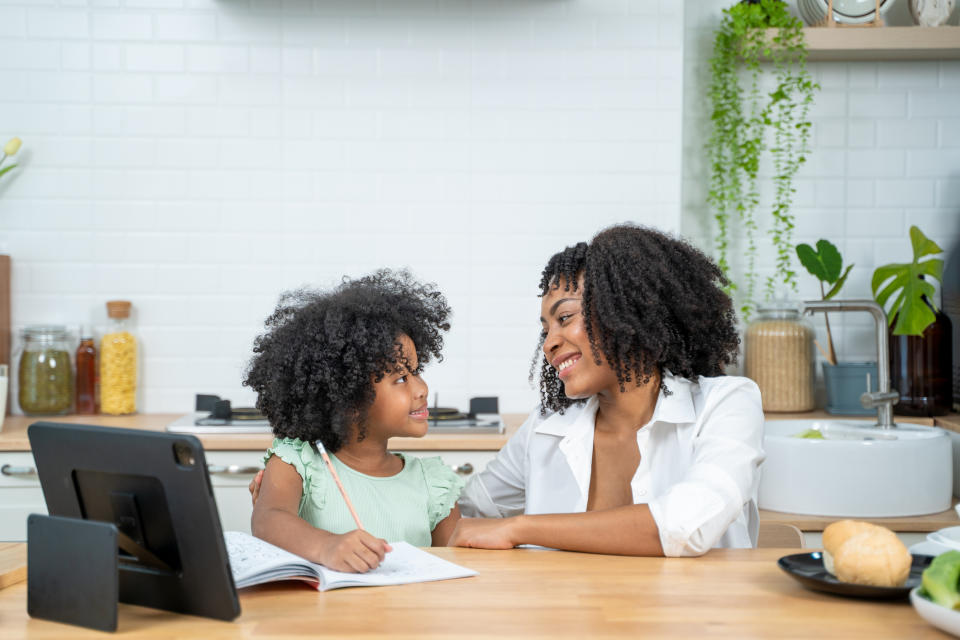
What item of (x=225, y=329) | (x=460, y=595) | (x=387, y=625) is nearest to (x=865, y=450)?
(x=460, y=595)

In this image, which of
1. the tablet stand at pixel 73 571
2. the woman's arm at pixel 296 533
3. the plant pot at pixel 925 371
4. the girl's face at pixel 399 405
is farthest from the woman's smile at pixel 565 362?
the plant pot at pixel 925 371

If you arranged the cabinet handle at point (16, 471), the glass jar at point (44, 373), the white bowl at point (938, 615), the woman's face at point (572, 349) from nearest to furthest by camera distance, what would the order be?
1. the white bowl at point (938, 615)
2. the woman's face at point (572, 349)
3. the cabinet handle at point (16, 471)
4. the glass jar at point (44, 373)

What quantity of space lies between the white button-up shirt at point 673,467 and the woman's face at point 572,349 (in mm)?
121

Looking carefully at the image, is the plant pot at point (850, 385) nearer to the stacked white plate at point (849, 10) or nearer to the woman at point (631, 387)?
the stacked white plate at point (849, 10)

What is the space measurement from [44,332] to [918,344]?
2681 millimetres

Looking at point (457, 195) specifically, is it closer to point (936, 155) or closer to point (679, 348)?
point (679, 348)

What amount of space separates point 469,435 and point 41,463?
1.60 m

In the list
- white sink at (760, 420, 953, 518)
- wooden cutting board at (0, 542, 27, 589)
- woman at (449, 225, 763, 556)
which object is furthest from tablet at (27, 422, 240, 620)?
white sink at (760, 420, 953, 518)

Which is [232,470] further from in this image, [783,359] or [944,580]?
[944,580]

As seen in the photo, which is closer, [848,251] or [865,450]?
[865,450]

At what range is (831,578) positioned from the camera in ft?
3.83

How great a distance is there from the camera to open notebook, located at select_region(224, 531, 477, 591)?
3.91ft

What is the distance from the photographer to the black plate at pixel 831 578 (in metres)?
1.12

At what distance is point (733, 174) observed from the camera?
10.2 ft
